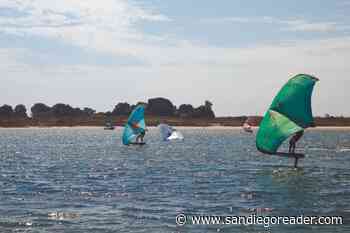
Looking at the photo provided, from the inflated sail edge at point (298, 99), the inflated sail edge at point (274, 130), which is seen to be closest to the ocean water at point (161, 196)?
the inflated sail edge at point (274, 130)

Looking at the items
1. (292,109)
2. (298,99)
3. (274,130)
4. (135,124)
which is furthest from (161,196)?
(135,124)

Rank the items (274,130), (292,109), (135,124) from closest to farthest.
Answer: (292,109)
(274,130)
(135,124)


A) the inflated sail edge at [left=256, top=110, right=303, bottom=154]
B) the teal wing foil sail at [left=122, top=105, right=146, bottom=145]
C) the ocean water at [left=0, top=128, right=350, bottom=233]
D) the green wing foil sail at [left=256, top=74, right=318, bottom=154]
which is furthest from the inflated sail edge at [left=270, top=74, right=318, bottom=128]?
the teal wing foil sail at [left=122, top=105, right=146, bottom=145]

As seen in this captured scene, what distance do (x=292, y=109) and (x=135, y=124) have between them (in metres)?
43.2

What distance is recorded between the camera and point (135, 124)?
89.6 m

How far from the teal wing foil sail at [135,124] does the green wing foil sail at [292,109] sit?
134 ft

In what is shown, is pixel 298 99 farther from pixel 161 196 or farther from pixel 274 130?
pixel 161 196

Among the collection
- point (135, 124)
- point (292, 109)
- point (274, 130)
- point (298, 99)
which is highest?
point (298, 99)

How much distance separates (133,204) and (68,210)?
11.0 feet

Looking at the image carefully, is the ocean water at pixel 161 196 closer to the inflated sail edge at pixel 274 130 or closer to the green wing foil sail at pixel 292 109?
the inflated sail edge at pixel 274 130

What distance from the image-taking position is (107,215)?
96.0 ft

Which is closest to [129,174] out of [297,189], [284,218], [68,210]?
[297,189]

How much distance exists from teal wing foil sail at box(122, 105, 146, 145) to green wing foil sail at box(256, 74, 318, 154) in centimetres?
4077

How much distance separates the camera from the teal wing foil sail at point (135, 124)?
88750 millimetres
